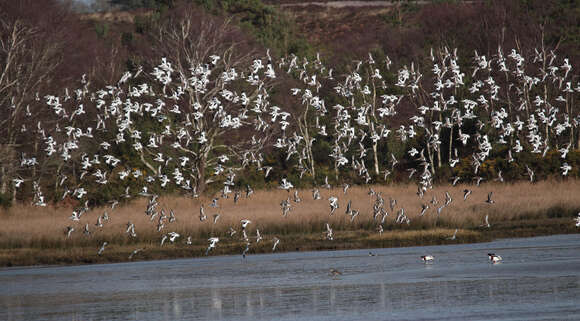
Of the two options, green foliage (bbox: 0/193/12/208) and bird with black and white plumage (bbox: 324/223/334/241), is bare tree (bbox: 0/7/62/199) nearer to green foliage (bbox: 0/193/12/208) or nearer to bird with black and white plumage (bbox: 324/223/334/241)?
green foliage (bbox: 0/193/12/208)

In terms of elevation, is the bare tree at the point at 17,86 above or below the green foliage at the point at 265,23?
below

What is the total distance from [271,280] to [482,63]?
19.5 meters

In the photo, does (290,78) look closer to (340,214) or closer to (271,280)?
(340,214)

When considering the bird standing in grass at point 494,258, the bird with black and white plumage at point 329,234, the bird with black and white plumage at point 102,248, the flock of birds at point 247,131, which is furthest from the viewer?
the flock of birds at point 247,131

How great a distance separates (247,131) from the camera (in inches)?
2547

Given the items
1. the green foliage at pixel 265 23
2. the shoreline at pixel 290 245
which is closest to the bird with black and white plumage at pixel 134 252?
the shoreline at pixel 290 245

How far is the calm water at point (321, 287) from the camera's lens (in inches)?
859

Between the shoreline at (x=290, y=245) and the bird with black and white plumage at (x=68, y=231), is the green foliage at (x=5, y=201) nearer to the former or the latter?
the bird with black and white plumage at (x=68, y=231)

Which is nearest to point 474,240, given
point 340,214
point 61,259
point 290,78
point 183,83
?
point 340,214

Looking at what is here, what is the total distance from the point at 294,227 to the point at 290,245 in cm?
236

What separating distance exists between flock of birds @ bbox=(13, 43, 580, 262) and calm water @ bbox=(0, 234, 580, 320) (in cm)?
590

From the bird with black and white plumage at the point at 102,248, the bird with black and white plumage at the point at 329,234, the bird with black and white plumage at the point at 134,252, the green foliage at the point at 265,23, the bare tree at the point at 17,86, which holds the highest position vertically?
the green foliage at the point at 265,23

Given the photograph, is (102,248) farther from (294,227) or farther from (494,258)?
(494,258)

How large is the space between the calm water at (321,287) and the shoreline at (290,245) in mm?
1004
